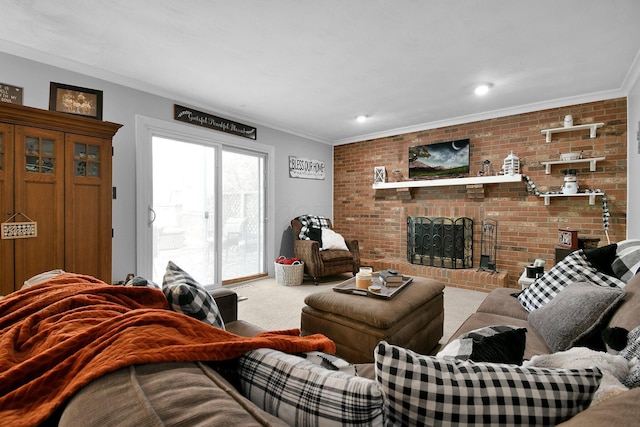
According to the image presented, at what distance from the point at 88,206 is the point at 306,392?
264 cm

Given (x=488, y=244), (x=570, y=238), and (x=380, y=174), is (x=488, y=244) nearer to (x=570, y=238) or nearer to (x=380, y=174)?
(x=570, y=238)

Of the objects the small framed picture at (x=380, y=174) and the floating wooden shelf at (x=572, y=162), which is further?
the small framed picture at (x=380, y=174)

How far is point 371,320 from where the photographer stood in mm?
1789

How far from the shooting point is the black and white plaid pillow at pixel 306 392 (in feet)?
1.78

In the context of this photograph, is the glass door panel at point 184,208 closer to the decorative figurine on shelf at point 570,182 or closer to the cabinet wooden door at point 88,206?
the cabinet wooden door at point 88,206

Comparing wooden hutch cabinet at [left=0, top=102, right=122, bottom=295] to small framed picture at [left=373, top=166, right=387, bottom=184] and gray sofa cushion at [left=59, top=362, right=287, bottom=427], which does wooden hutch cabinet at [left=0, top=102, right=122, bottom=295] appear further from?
small framed picture at [left=373, top=166, right=387, bottom=184]

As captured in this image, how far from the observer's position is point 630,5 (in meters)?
1.89

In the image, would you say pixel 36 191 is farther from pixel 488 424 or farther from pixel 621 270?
pixel 621 270

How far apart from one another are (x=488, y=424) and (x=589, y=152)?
14.0 ft

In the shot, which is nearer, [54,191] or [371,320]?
[371,320]

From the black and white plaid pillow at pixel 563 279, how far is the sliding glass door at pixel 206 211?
3.42 metres

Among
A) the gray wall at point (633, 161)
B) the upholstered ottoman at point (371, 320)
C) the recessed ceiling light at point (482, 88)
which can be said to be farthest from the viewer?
the recessed ceiling light at point (482, 88)

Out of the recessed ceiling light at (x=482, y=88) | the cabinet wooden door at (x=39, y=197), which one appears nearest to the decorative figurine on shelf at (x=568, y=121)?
the recessed ceiling light at (x=482, y=88)

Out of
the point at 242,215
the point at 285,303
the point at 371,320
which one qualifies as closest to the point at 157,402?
the point at 371,320
